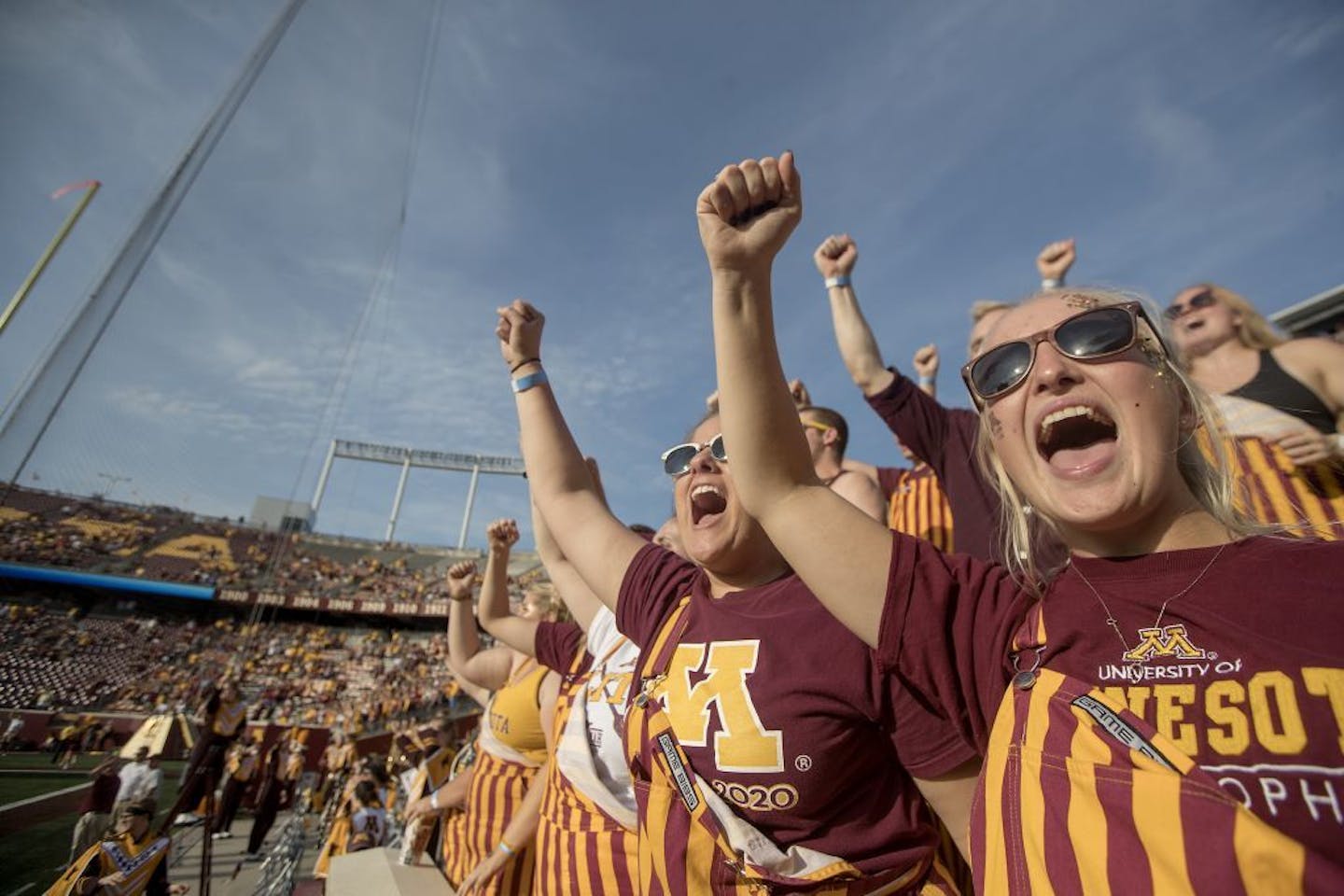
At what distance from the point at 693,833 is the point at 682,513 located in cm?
95

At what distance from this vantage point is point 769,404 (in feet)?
4.32

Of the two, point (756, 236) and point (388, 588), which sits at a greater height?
point (388, 588)

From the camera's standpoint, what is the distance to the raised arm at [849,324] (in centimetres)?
320

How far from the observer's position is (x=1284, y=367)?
2506 millimetres

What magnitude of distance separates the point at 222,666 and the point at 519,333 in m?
25.7

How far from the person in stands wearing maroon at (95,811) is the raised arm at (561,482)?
212 inches

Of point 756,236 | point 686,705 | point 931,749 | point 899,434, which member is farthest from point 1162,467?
point 899,434

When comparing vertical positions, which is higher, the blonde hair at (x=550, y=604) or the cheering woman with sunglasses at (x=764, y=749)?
the blonde hair at (x=550, y=604)

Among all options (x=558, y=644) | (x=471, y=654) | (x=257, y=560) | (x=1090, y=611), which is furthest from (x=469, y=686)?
(x=257, y=560)

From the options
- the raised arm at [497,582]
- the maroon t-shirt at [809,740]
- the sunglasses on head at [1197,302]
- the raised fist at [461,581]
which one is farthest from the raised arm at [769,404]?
the raised fist at [461,581]

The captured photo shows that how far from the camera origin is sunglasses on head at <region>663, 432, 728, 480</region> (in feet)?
6.88

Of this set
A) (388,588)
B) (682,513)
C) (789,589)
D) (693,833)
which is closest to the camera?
(693,833)

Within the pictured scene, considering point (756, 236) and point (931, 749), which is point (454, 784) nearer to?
point (931, 749)

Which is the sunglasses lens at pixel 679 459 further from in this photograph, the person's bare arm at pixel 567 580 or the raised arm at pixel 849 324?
the raised arm at pixel 849 324
